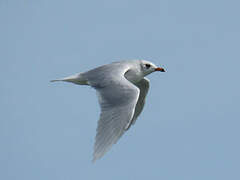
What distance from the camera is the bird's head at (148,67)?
39.1ft

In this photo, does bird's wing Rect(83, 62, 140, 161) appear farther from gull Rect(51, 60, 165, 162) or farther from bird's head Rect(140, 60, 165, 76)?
bird's head Rect(140, 60, 165, 76)

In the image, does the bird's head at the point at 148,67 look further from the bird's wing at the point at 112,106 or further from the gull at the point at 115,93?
the bird's wing at the point at 112,106

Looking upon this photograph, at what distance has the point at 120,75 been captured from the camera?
1032 centimetres

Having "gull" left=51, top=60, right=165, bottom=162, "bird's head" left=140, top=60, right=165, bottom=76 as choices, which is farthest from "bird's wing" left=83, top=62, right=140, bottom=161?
"bird's head" left=140, top=60, right=165, bottom=76

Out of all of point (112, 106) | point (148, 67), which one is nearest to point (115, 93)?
point (112, 106)

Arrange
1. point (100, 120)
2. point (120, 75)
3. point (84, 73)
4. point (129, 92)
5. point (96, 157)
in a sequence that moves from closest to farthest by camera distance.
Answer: point (96, 157) → point (100, 120) → point (129, 92) → point (120, 75) → point (84, 73)

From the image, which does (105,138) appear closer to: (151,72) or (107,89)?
(107,89)

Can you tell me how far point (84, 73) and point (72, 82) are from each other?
0.28m

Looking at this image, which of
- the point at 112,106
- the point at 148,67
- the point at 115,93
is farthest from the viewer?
the point at 148,67

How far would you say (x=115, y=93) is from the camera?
959 cm

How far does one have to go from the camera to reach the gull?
8609 mm

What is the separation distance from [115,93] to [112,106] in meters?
0.37

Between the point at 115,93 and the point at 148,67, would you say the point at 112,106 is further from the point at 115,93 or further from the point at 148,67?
the point at 148,67

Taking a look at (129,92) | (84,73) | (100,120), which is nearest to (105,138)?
(100,120)
